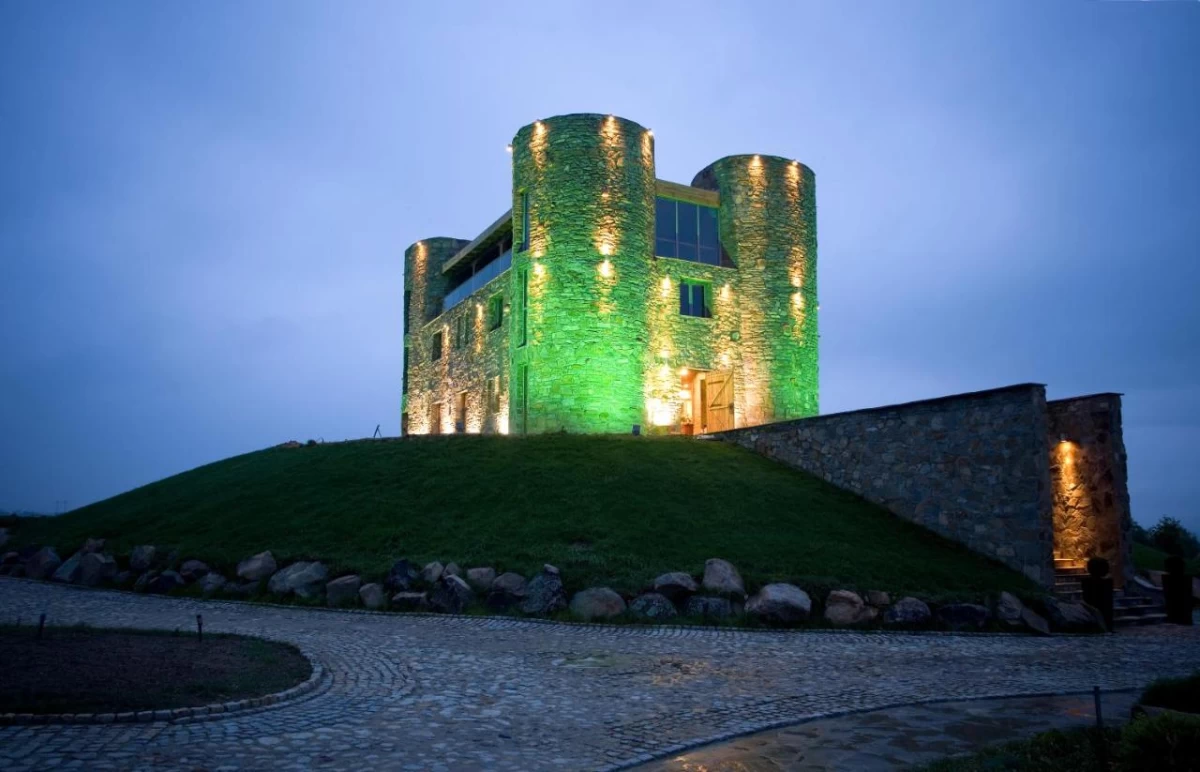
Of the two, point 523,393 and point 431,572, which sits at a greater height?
point 523,393

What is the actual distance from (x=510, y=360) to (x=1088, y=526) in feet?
71.8

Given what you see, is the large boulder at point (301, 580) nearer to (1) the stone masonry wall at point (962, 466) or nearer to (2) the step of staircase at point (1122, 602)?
(1) the stone masonry wall at point (962, 466)

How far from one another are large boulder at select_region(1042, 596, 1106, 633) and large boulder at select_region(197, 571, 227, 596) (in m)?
17.9

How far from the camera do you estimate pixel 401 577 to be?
15.9 meters

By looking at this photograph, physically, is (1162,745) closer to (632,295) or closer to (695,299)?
(632,295)

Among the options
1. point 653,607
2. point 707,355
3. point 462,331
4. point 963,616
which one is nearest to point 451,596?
point 653,607

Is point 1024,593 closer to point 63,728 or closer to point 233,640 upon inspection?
point 233,640

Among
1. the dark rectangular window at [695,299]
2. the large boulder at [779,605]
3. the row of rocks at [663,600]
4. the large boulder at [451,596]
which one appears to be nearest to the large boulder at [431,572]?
the row of rocks at [663,600]

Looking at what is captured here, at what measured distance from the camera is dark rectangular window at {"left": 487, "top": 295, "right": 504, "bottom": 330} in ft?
117

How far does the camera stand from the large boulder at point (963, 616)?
1462 centimetres

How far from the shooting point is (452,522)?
1911 cm

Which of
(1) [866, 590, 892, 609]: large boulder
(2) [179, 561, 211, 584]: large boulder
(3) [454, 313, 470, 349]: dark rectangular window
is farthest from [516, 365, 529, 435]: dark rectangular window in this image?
(1) [866, 590, 892, 609]: large boulder

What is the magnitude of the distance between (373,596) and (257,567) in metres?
3.75

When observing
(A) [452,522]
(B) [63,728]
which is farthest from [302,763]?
(A) [452,522]
